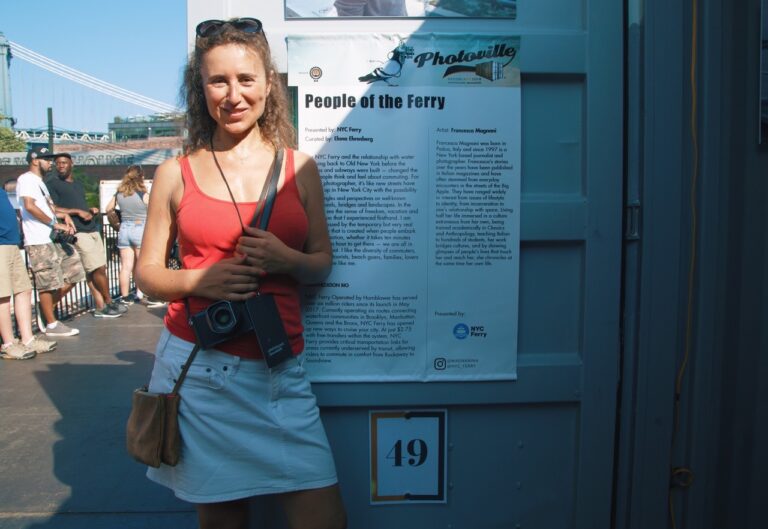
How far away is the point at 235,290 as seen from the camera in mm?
1894

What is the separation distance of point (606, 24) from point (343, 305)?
140 centimetres

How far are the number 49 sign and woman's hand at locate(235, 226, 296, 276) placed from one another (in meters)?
0.77

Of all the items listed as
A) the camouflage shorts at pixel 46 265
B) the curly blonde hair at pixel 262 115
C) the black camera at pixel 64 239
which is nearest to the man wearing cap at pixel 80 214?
the black camera at pixel 64 239

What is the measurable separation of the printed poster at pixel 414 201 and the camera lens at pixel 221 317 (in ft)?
1.45

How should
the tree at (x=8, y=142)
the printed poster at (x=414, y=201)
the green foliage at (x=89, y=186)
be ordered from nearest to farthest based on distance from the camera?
the printed poster at (x=414, y=201), the green foliage at (x=89, y=186), the tree at (x=8, y=142)

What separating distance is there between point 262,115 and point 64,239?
249 inches

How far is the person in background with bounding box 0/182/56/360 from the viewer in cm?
595

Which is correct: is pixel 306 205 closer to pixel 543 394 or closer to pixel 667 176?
pixel 543 394

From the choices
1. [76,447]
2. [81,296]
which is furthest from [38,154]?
[76,447]

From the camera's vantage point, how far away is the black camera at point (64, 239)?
7.28 m

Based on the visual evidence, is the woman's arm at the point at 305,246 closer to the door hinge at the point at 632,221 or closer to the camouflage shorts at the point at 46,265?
the door hinge at the point at 632,221

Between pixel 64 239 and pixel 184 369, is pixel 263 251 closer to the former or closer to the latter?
pixel 184 369

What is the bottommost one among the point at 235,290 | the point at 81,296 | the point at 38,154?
the point at 81,296

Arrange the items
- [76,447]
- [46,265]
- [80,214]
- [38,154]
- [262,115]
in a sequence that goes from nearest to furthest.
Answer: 1. [262,115]
2. [76,447]
3. [46,265]
4. [38,154]
5. [80,214]
